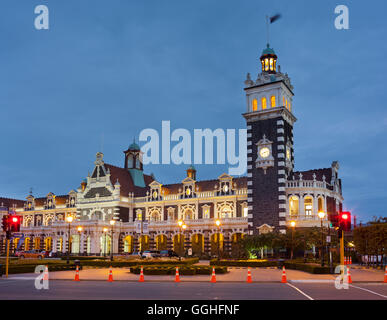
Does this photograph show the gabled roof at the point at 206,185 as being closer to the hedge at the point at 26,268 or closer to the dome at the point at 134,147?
the dome at the point at 134,147

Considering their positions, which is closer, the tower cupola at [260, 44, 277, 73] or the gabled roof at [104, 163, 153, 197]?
the tower cupola at [260, 44, 277, 73]

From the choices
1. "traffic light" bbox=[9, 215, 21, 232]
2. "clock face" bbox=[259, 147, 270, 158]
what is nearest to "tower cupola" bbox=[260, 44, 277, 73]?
"clock face" bbox=[259, 147, 270, 158]

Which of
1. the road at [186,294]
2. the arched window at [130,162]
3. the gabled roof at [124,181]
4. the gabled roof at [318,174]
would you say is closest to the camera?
the road at [186,294]

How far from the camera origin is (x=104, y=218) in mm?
76062

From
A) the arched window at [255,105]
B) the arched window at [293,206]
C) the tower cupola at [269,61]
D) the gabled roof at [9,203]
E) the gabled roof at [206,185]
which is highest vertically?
the tower cupola at [269,61]

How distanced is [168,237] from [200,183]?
10903 mm

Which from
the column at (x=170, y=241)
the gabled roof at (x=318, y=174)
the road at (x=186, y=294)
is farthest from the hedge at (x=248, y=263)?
the column at (x=170, y=241)

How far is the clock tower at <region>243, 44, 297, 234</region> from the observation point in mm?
54812

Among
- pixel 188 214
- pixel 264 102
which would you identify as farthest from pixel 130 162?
pixel 264 102

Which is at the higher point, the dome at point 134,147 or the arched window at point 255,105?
the arched window at point 255,105

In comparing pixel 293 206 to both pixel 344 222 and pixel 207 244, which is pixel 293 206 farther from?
pixel 344 222

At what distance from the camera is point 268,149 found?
56281 mm

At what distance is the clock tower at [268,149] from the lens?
54812 millimetres

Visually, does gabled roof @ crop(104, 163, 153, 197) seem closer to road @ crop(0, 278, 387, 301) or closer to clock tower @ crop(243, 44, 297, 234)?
clock tower @ crop(243, 44, 297, 234)
